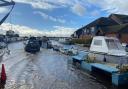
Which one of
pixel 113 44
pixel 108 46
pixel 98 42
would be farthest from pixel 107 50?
pixel 98 42

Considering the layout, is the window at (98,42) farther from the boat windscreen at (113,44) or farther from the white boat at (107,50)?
the boat windscreen at (113,44)

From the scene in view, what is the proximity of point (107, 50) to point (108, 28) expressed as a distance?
47.0 m

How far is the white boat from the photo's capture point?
24237 mm

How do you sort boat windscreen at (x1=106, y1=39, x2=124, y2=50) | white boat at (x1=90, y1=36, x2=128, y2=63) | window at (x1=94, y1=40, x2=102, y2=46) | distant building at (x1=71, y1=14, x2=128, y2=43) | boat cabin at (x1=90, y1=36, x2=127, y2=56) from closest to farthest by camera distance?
Answer: white boat at (x1=90, y1=36, x2=128, y2=63) < boat cabin at (x1=90, y1=36, x2=127, y2=56) < boat windscreen at (x1=106, y1=39, x2=124, y2=50) < window at (x1=94, y1=40, x2=102, y2=46) < distant building at (x1=71, y1=14, x2=128, y2=43)

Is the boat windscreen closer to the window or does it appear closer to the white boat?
the white boat

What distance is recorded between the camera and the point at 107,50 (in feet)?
85.5

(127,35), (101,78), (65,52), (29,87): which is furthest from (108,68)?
(127,35)

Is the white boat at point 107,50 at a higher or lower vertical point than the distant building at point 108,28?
lower

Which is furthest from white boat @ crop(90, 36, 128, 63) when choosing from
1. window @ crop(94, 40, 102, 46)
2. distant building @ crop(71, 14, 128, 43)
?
distant building @ crop(71, 14, 128, 43)

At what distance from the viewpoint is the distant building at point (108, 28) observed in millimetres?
63156

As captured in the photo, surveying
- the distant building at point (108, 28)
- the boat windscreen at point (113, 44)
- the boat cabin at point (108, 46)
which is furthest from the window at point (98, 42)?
the distant building at point (108, 28)

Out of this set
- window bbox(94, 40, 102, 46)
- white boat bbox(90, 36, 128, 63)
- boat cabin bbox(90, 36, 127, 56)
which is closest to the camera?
white boat bbox(90, 36, 128, 63)

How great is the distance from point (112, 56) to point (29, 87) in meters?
8.61

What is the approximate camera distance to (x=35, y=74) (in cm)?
2452
